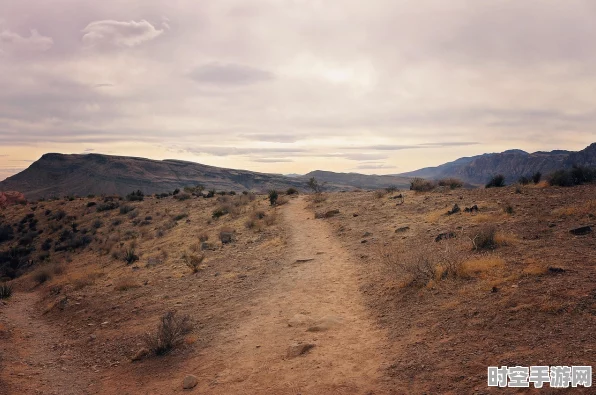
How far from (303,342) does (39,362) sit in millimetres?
6214

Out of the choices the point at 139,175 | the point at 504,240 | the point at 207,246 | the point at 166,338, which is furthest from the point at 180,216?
the point at 139,175

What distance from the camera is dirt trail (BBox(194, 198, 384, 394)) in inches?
230

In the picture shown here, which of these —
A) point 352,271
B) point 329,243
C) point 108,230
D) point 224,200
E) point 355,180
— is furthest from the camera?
point 355,180

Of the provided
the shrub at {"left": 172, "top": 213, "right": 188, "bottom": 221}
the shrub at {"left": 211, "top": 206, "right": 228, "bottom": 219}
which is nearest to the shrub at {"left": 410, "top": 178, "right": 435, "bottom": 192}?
the shrub at {"left": 211, "top": 206, "right": 228, "bottom": 219}

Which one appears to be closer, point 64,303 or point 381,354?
point 381,354

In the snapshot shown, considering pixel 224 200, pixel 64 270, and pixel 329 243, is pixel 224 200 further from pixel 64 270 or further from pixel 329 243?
pixel 329 243

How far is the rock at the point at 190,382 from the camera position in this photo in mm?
6297

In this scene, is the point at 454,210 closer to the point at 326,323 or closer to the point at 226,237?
the point at 326,323

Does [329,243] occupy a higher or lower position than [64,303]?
higher

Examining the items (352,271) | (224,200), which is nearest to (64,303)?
(352,271)

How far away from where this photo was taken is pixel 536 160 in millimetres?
128625

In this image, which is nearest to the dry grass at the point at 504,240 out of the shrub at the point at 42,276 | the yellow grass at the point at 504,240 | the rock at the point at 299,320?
the yellow grass at the point at 504,240

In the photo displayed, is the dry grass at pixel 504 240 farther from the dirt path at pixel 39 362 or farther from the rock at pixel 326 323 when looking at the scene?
the dirt path at pixel 39 362

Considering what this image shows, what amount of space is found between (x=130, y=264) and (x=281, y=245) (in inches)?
309
